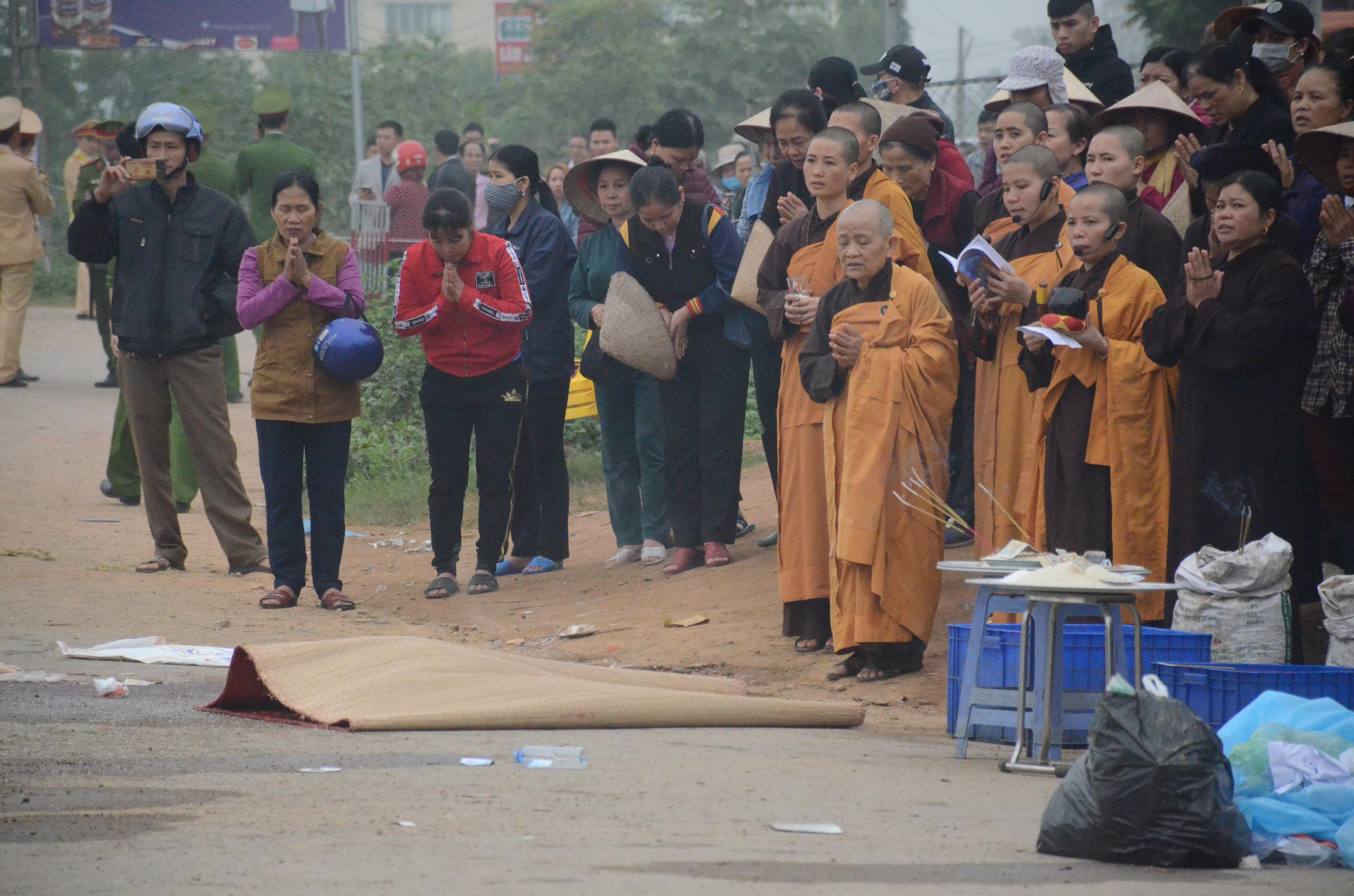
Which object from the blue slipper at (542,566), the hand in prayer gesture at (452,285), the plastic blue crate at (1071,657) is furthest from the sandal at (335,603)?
the plastic blue crate at (1071,657)

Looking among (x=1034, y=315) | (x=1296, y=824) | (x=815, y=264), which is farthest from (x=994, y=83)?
(x=1296, y=824)

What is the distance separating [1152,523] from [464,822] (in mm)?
3226

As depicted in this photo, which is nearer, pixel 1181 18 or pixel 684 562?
pixel 684 562

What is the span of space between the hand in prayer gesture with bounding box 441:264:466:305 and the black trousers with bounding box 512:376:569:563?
2.97ft

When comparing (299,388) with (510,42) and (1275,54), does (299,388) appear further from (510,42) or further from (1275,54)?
(510,42)

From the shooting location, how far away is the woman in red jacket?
8.40 meters

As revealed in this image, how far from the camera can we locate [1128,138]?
648cm

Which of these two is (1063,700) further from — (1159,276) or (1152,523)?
(1159,276)

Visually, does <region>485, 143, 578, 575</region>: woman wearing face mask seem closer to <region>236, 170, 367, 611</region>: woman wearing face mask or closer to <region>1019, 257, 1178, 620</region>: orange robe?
<region>236, 170, 367, 611</region>: woman wearing face mask

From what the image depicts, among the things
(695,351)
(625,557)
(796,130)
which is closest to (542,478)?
(625,557)

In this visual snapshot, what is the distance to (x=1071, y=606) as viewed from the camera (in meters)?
5.16

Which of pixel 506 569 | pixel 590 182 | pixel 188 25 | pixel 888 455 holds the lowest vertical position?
pixel 506 569

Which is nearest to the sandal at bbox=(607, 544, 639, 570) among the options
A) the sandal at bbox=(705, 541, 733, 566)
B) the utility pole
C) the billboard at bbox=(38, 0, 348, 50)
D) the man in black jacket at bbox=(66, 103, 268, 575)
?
the sandal at bbox=(705, 541, 733, 566)

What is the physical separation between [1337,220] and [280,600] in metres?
5.30
